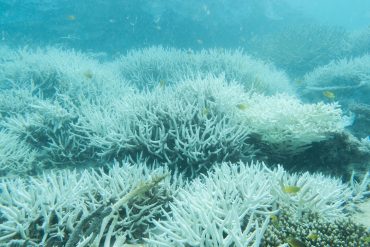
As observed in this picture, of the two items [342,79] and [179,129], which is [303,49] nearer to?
[342,79]

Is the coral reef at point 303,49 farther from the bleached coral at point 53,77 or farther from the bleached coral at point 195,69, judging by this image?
the bleached coral at point 53,77

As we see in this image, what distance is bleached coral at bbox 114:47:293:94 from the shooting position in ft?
26.5

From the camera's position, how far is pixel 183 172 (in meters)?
3.45

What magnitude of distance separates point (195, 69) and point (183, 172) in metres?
5.83

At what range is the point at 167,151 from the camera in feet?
12.1

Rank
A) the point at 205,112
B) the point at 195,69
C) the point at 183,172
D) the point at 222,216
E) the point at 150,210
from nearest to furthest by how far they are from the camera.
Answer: the point at 222,216, the point at 150,210, the point at 183,172, the point at 205,112, the point at 195,69

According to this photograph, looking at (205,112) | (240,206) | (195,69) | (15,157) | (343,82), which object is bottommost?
(15,157)

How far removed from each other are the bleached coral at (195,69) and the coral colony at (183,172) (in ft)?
6.80

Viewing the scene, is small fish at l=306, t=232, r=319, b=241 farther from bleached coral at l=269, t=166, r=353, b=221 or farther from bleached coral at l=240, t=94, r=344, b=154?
bleached coral at l=240, t=94, r=344, b=154

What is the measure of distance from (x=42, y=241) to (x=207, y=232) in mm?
1286

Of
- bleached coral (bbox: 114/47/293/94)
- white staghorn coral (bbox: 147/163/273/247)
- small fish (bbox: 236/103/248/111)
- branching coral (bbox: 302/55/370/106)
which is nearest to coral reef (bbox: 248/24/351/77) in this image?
branching coral (bbox: 302/55/370/106)

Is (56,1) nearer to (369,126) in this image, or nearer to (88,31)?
(88,31)

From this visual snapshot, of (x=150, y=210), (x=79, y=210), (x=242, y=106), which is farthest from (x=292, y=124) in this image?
(x=79, y=210)

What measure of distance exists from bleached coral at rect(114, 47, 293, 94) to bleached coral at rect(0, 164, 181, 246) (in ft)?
17.1
